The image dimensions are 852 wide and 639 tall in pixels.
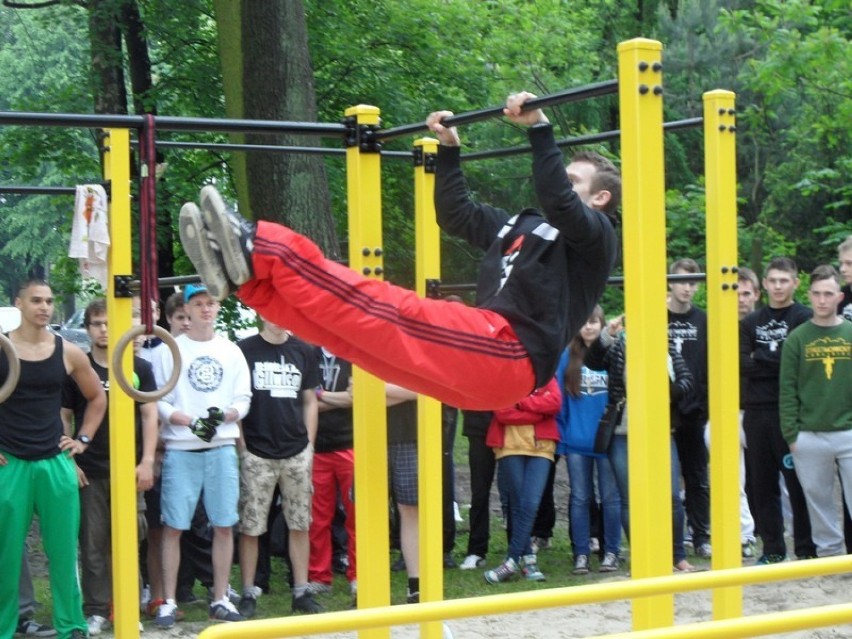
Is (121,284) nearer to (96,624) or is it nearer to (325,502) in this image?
(96,624)

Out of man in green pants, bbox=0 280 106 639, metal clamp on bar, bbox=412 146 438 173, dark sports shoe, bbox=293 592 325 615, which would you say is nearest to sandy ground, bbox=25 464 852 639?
dark sports shoe, bbox=293 592 325 615

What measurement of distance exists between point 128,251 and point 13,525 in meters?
1.61

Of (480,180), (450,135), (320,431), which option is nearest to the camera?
(450,135)

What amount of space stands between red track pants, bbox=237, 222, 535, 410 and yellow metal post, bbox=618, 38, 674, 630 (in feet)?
1.33

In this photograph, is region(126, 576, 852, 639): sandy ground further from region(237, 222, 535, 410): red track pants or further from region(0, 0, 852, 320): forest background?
region(0, 0, 852, 320): forest background

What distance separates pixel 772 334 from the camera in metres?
6.96

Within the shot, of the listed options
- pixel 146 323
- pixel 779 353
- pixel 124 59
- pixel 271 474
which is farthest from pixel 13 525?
pixel 124 59

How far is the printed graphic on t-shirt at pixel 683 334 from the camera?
7.20 m

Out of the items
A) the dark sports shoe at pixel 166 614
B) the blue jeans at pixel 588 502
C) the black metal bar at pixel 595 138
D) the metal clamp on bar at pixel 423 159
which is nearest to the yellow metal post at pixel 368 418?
the black metal bar at pixel 595 138

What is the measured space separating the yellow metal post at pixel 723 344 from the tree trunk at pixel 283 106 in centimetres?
348

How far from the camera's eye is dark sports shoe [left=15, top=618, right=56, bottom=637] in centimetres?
584

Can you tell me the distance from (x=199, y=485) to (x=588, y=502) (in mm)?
2254

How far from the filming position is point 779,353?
22.7 feet

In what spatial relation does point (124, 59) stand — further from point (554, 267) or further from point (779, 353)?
point (554, 267)
